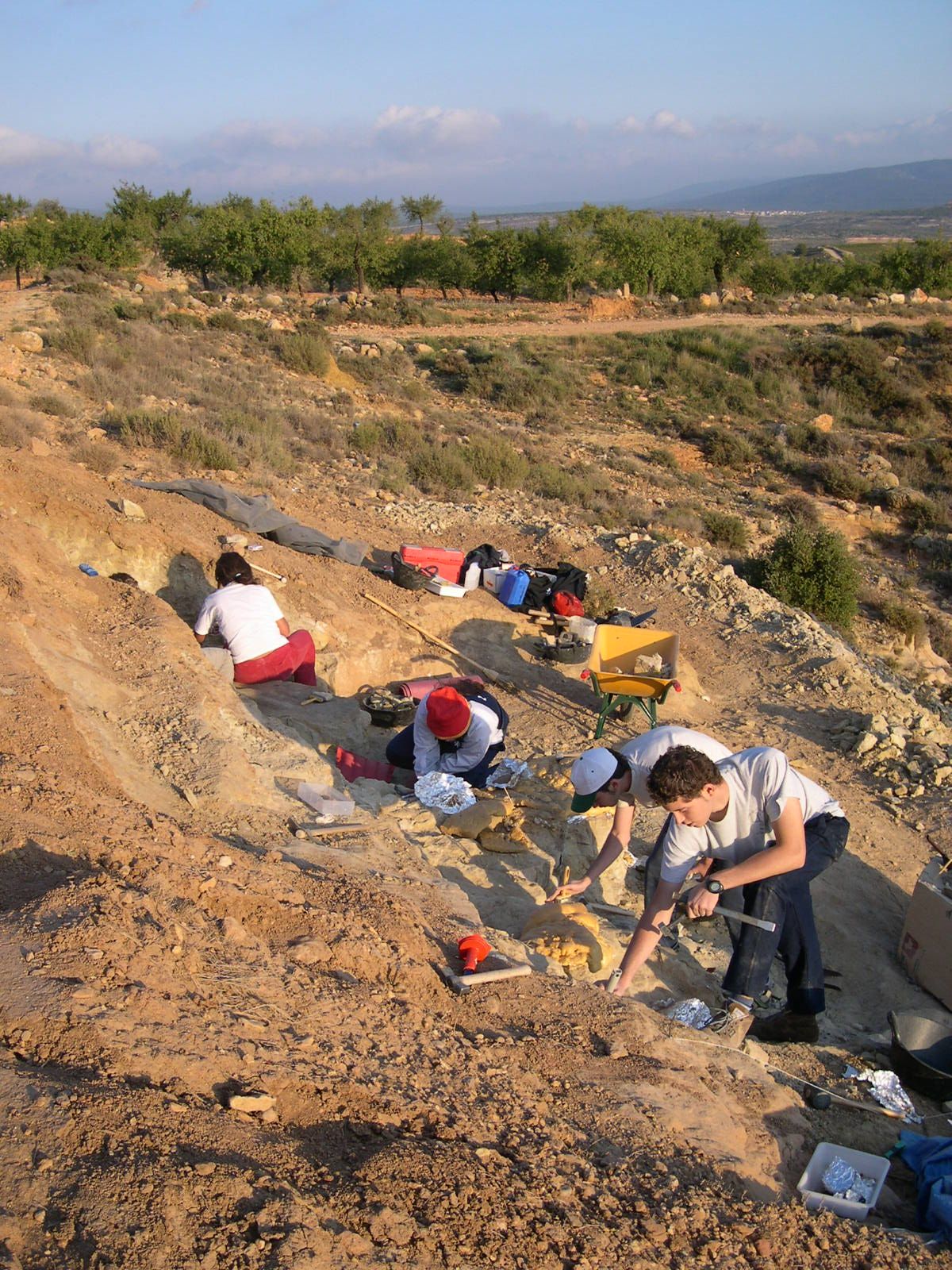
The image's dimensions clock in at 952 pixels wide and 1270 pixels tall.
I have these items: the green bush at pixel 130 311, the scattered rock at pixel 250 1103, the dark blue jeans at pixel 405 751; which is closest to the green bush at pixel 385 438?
the green bush at pixel 130 311

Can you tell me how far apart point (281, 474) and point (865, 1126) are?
946 centimetres

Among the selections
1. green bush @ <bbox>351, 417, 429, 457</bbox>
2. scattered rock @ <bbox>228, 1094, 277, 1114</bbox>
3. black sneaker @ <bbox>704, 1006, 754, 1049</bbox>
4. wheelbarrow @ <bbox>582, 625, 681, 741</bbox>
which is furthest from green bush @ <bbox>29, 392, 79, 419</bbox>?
scattered rock @ <bbox>228, 1094, 277, 1114</bbox>

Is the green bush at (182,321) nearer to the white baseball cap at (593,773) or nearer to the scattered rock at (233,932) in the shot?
the white baseball cap at (593,773)

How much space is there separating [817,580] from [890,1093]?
25.1 feet

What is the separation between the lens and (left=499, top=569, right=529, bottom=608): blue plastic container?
895 centimetres

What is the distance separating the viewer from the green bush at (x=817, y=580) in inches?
418

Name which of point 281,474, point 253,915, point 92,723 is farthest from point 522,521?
point 253,915

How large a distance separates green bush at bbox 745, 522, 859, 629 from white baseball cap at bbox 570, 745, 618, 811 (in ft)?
22.5

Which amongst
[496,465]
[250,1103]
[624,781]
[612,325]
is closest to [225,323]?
[496,465]

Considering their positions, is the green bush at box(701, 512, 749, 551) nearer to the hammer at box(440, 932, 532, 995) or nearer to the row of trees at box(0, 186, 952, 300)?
the hammer at box(440, 932, 532, 995)

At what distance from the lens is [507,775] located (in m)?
6.02

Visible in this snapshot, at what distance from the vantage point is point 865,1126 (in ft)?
12.0

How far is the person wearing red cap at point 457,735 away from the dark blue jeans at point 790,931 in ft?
6.26

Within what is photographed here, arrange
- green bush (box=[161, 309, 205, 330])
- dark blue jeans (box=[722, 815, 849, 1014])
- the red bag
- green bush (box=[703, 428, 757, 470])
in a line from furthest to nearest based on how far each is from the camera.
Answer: green bush (box=[161, 309, 205, 330]) < green bush (box=[703, 428, 757, 470]) < the red bag < dark blue jeans (box=[722, 815, 849, 1014])
